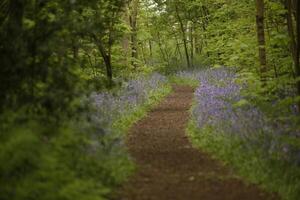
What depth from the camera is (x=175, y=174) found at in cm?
838

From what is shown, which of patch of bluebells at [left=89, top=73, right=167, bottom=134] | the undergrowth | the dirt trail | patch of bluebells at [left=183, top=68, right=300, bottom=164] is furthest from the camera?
patch of bluebells at [left=89, top=73, right=167, bottom=134]

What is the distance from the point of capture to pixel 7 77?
6.68 m

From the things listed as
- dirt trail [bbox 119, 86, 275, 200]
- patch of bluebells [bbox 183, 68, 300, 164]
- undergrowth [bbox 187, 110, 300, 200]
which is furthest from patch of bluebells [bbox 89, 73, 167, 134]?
undergrowth [bbox 187, 110, 300, 200]

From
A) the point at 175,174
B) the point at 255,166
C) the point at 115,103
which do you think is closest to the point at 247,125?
the point at 255,166

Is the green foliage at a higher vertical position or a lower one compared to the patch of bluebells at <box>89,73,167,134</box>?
lower

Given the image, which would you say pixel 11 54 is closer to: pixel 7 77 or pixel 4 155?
pixel 7 77

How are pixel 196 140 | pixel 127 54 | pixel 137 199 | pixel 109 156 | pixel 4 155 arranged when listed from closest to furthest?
pixel 4 155 < pixel 137 199 < pixel 109 156 < pixel 196 140 < pixel 127 54

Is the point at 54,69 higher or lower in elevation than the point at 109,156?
higher

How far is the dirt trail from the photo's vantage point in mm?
7237

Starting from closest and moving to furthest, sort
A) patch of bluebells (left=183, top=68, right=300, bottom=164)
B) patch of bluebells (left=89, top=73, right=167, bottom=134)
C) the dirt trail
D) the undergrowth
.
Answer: the dirt trail, the undergrowth, patch of bluebells (left=183, top=68, right=300, bottom=164), patch of bluebells (left=89, top=73, right=167, bottom=134)

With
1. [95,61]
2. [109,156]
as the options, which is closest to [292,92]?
[109,156]

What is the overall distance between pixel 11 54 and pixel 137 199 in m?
2.69

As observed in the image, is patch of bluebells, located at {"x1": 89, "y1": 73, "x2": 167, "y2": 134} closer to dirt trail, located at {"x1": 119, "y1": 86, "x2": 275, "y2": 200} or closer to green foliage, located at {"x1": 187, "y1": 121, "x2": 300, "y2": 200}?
dirt trail, located at {"x1": 119, "y1": 86, "x2": 275, "y2": 200}

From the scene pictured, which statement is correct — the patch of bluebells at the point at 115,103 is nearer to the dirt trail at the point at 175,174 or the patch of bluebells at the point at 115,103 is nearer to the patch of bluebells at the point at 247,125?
the dirt trail at the point at 175,174
